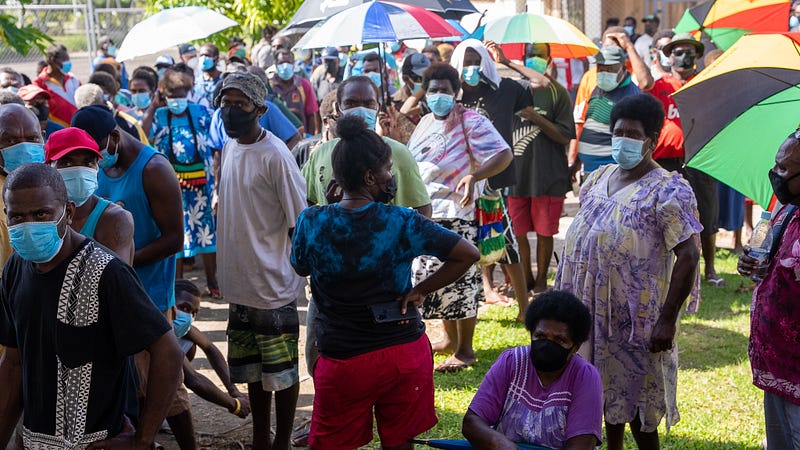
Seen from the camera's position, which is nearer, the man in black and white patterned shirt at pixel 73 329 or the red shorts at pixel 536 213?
the man in black and white patterned shirt at pixel 73 329

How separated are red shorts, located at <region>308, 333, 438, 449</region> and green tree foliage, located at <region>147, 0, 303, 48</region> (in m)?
12.5

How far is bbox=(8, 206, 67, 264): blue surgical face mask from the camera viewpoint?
2.92 metres

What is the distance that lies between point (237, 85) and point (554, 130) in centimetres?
384

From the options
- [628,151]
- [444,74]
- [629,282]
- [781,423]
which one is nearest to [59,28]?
[444,74]

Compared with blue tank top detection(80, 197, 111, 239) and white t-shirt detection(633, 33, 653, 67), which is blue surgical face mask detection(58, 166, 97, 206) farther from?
white t-shirt detection(633, 33, 653, 67)

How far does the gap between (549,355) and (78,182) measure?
2013 mm

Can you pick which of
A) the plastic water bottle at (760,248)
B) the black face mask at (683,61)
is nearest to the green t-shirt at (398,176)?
the plastic water bottle at (760,248)

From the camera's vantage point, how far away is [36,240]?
115 inches

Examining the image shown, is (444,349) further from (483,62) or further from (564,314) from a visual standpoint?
(564,314)

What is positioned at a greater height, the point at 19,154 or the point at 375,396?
the point at 19,154

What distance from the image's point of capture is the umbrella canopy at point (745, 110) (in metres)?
4.22

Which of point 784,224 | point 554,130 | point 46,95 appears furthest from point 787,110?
point 46,95

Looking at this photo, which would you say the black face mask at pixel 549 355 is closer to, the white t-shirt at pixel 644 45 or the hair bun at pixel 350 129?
the hair bun at pixel 350 129

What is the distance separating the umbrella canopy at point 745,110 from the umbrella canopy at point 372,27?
2676mm
